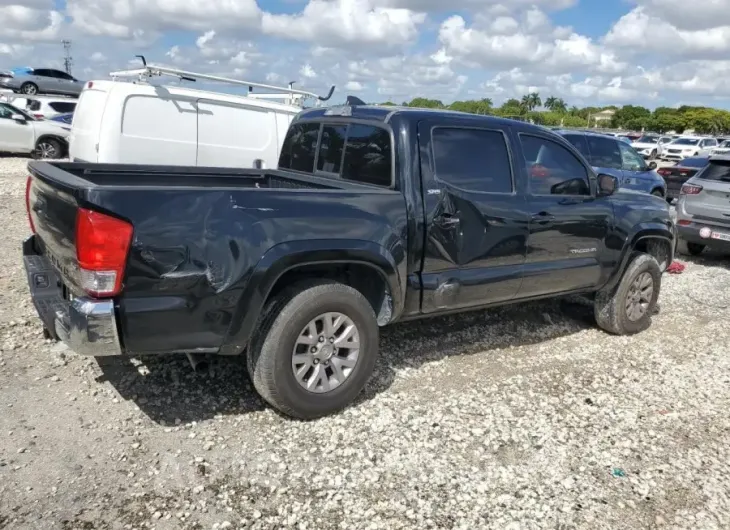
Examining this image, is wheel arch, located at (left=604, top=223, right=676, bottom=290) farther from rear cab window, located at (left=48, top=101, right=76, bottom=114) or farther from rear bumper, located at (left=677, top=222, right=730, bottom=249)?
rear cab window, located at (left=48, top=101, right=76, bottom=114)

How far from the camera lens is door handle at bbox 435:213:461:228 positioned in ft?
14.0

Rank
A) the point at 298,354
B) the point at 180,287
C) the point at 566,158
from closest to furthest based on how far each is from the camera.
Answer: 1. the point at 180,287
2. the point at 298,354
3. the point at 566,158

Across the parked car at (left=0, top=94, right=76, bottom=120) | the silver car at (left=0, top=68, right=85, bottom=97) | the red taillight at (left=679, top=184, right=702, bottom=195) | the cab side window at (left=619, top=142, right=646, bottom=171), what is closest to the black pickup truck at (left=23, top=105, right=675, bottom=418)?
the red taillight at (left=679, top=184, right=702, bottom=195)

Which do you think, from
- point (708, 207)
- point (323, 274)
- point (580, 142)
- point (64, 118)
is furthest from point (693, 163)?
point (64, 118)

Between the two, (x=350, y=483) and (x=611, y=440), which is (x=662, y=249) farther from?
(x=350, y=483)

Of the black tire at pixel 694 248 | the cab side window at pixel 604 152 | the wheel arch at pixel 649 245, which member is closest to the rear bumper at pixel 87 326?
the wheel arch at pixel 649 245

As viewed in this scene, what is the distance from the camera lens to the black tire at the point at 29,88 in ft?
95.8

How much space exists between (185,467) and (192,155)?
697 cm

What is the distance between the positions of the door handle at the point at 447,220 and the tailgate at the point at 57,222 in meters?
2.23

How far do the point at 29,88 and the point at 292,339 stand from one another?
30977 mm

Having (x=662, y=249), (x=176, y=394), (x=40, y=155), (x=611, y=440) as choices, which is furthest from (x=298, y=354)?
(x=40, y=155)

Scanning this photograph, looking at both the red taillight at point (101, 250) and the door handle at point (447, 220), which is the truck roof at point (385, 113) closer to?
the door handle at point (447, 220)

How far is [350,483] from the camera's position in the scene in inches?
132

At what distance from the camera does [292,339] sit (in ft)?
12.1
